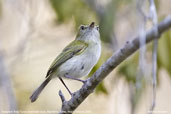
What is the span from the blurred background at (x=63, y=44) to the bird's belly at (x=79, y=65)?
9cm

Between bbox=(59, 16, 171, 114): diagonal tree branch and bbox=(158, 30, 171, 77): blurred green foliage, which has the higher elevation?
bbox=(158, 30, 171, 77): blurred green foliage

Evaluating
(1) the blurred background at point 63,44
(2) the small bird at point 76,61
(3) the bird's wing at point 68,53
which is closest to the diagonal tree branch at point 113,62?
(1) the blurred background at point 63,44

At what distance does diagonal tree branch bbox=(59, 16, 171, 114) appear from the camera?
232cm

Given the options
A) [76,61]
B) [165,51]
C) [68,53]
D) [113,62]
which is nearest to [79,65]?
[76,61]

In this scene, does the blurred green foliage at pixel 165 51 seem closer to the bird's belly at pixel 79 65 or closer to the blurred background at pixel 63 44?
the blurred background at pixel 63 44

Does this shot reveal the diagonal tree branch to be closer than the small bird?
Yes

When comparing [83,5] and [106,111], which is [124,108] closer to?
[106,111]

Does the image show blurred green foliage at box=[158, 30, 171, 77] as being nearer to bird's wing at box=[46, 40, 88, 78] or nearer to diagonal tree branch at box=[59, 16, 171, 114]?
diagonal tree branch at box=[59, 16, 171, 114]

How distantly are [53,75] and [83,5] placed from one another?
1.25m

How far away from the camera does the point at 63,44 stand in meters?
6.89

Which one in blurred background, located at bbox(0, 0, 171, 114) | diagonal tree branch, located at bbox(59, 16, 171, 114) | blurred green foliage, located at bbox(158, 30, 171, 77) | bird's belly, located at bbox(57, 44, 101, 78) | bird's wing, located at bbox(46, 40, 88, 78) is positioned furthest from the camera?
bird's wing, located at bbox(46, 40, 88, 78)

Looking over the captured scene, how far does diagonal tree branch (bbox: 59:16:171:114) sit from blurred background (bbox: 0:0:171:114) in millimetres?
532

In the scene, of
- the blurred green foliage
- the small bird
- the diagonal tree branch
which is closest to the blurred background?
the blurred green foliage

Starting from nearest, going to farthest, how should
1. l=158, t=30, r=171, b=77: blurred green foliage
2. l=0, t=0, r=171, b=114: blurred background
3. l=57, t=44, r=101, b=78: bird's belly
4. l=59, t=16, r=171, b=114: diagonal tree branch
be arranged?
l=59, t=16, r=171, b=114: diagonal tree branch
l=158, t=30, r=171, b=77: blurred green foliage
l=0, t=0, r=171, b=114: blurred background
l=57, t=44, r=101, b=78: bird's belly
